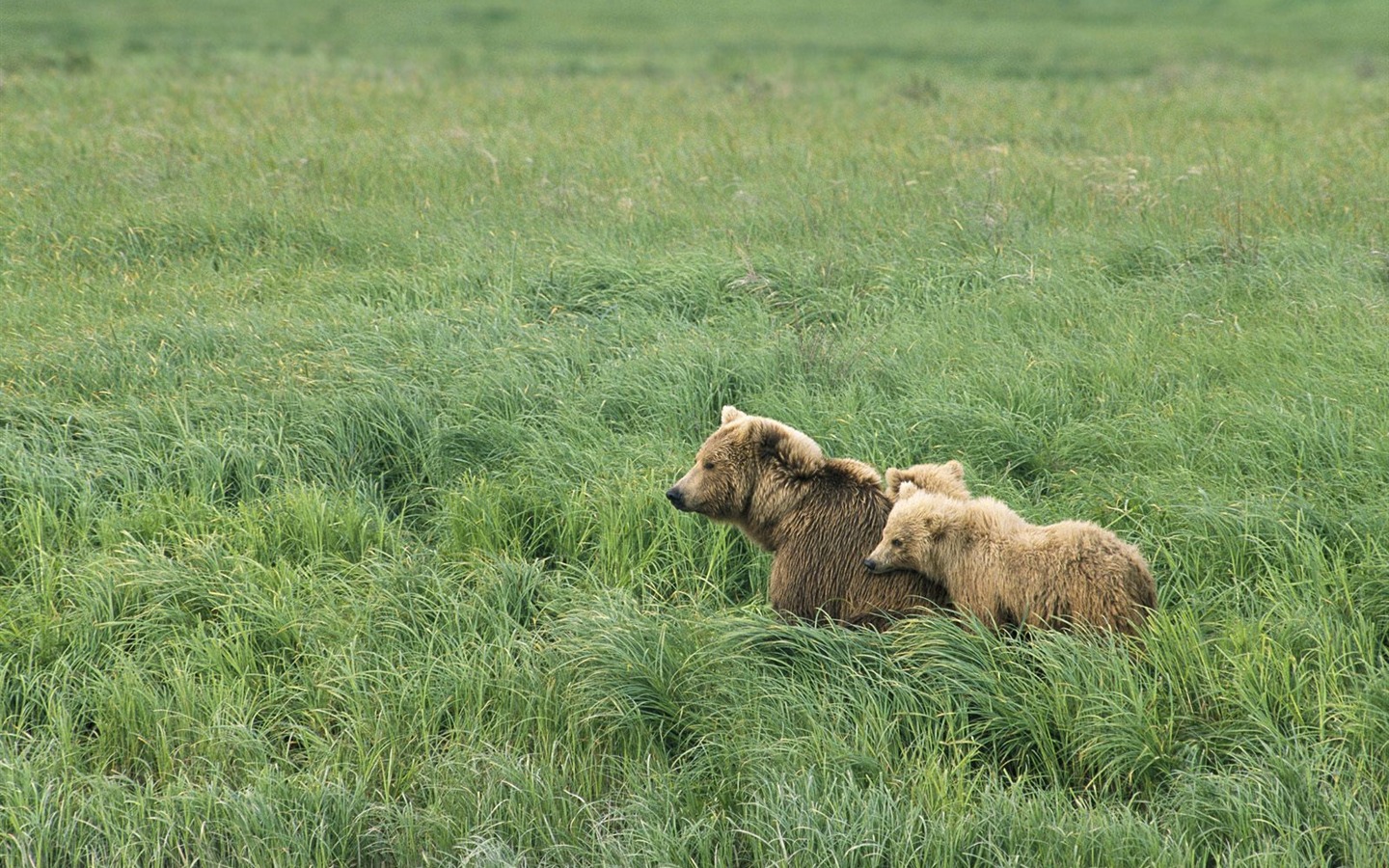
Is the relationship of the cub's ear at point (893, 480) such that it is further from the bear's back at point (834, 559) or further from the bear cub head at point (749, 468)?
the bear cub head at point (749, 468)

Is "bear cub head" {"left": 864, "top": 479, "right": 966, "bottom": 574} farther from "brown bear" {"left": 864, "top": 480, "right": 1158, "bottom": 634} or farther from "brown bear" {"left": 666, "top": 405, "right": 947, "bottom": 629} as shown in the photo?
"brown bear" {"left": 666, "top": 405, "right": 947, "bottom": 629}

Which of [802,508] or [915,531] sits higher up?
[915,531]

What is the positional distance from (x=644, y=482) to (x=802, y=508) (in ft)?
3.38

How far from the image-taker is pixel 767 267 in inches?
302

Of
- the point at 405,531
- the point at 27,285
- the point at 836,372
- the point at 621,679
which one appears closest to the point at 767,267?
the point at 836,372

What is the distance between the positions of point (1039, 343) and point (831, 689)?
3045mm

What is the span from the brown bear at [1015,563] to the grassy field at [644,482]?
13 centimetres

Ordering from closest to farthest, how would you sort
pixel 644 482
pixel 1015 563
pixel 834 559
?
pixel 1015 563
pixel 834 559
pixel 644 482

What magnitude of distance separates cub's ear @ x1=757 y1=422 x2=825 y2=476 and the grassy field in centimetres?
55

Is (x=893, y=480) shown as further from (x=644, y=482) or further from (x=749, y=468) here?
(x=644, y=482)

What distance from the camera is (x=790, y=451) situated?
4391 mm

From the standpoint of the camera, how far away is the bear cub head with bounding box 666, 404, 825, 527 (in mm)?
4395

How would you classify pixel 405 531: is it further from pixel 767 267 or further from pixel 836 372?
pixel 767 267

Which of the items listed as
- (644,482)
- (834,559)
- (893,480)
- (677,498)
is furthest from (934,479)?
(644,482)
